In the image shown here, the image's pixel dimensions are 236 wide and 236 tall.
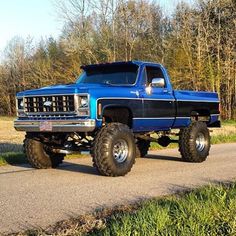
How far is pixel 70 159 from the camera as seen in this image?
13242mm

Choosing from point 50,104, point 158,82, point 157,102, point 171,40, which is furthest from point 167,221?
point 171,40

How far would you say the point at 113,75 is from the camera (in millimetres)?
11148

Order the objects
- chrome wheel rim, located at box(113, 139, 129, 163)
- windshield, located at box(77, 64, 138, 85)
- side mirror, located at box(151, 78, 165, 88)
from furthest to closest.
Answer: windshield, located at box(77, 64, 138, 85), side mirror, located at box(151, 78, 165, 88), chrome wheel rim, located at box(113, 139, 129, 163)

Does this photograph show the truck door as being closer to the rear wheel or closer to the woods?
the rear wheel

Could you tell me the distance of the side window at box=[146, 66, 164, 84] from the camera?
37.2 ft

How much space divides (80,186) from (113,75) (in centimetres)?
328

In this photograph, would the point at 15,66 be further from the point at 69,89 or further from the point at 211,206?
the point at 211,206

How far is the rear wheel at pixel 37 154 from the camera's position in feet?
35.6

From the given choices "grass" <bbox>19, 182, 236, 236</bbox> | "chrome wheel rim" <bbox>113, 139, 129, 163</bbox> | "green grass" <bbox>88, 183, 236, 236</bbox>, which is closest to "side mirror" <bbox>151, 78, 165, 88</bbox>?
"chrome wheel rim" <bbox>113, 139, 129, 163</bbox>

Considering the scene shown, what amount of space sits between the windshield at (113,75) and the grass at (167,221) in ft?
15.5

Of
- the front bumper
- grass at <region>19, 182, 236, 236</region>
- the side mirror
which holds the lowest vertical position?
grass at <region>19, 182, 236, 236</region>

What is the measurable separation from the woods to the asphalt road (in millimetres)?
29401

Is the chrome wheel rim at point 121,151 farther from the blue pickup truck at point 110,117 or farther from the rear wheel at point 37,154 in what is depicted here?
the rear wheel at point 37,154

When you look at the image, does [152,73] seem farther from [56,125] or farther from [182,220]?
[182,220]
